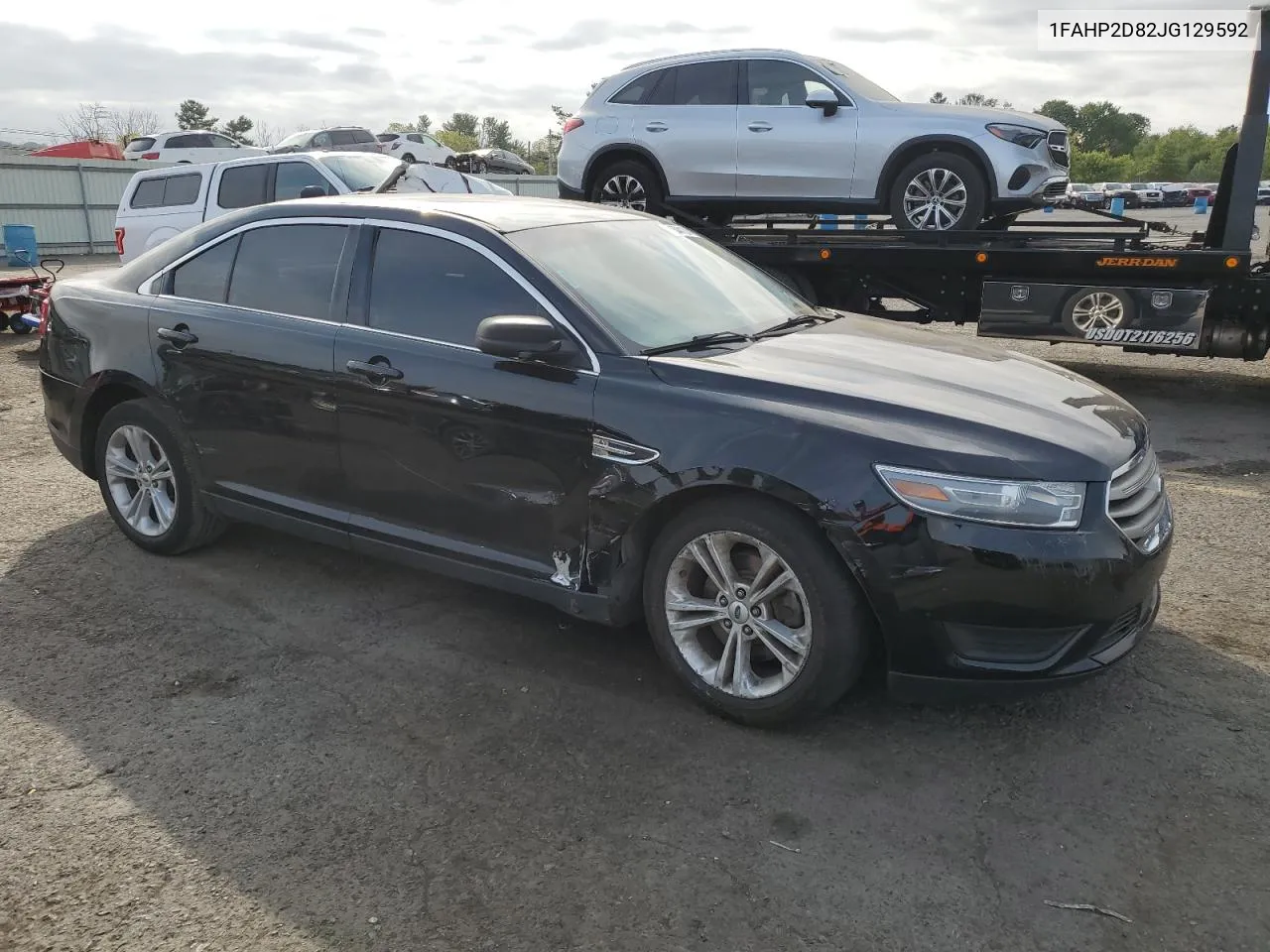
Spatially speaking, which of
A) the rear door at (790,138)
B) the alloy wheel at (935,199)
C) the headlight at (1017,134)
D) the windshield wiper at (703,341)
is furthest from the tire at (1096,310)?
the windshield wiper at (703,341)

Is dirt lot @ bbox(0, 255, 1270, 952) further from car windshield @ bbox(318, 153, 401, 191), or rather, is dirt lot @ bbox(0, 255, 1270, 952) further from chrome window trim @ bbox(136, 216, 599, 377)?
car windshield @ bbox(318, 153, 401, 191)

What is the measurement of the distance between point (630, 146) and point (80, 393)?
5.79m

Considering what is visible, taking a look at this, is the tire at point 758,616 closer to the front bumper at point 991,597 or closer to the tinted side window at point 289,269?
the front bumper at point 991,597

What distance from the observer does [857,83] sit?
9.04 meters

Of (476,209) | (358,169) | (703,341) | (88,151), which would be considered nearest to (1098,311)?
(703,341)

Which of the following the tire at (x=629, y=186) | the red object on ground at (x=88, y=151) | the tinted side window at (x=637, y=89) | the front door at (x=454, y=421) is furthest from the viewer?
the red object on ground at (x=88, y=151)

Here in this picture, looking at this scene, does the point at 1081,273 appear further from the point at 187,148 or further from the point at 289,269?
the point at 187,148

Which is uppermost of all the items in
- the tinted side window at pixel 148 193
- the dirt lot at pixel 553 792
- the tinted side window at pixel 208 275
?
the tinted side window at pixel 148 193

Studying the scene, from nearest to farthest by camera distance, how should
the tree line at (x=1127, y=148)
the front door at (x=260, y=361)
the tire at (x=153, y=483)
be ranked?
1. the front door at (x=260, y=361)
2. the tire at (x=153, y=483)
3. the tree line at (x=1127, y=148)

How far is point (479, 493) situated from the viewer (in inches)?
151

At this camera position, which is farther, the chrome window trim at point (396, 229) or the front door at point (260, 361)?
the front door at point (260, 361)

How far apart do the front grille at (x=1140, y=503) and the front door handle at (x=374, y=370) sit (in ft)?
8.36

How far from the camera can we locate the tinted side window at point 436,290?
3.89 meters

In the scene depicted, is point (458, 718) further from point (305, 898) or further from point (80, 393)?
point (80, 393)
